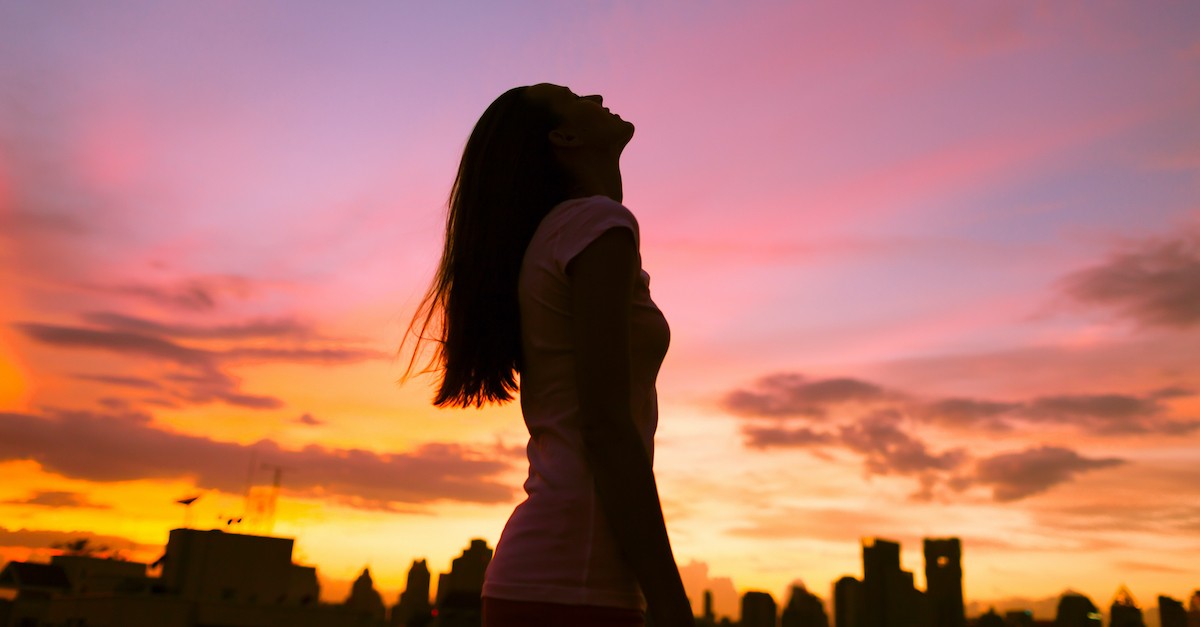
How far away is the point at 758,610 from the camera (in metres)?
73.8

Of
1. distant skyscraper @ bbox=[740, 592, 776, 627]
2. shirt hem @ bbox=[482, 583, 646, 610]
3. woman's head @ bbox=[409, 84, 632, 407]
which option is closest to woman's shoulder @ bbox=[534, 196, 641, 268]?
woman's head @ bbox=[409, 84, 632, 407]

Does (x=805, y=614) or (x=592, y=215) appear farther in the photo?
(x=805, y=614)

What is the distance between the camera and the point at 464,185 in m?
2.84

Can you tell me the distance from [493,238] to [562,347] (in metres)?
0.47

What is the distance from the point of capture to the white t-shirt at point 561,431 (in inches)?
85.2

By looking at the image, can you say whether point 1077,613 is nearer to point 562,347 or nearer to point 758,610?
point 758,610

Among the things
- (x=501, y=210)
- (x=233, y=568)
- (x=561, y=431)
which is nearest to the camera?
(x=561, y=431)

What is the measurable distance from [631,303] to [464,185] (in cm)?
79

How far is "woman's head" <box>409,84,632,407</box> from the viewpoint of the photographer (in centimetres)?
267

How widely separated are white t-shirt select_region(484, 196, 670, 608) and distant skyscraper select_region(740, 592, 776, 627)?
72.0 m

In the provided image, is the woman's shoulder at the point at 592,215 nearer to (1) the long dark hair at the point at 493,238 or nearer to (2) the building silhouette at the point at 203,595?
(1) the long dark hair at the point at 493,238

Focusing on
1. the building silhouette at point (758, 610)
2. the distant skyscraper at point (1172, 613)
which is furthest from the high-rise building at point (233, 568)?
the distant skyscraper at point (1172, 613)

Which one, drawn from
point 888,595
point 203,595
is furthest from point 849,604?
point 203,595

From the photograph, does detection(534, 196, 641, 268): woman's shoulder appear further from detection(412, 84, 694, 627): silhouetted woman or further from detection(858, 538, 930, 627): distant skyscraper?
detection(858, 538, 930, 627): distant skyscraper
